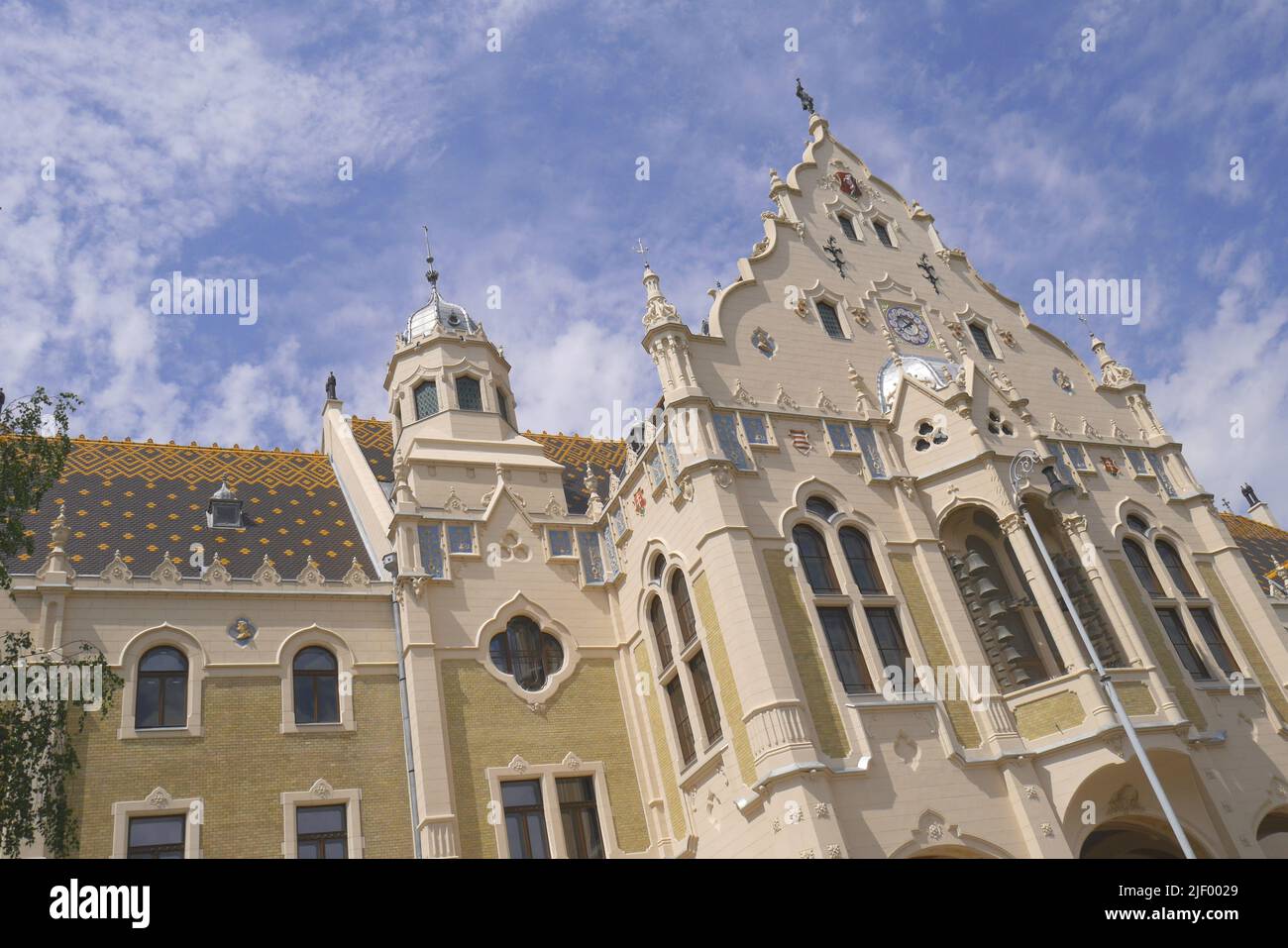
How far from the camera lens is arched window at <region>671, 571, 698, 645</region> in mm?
22359

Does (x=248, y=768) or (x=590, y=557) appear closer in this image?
(x=248, y=768)

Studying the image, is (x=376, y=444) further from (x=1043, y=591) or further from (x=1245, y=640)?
(x=1245, y=640)

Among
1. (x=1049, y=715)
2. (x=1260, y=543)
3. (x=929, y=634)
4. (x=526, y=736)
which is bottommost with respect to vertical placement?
(x=1049, y=715)

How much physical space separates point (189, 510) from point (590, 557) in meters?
10.9

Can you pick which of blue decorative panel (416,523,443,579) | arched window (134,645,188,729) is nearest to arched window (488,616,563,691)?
blue decorative panel (416,523,443,579)

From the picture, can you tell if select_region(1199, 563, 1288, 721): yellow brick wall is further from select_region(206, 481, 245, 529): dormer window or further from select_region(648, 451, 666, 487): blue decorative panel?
select_region(206, 481, 245, 529): dormer window

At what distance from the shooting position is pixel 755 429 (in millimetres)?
23672

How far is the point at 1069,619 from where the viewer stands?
22234mm

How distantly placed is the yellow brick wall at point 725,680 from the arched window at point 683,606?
0.73 m

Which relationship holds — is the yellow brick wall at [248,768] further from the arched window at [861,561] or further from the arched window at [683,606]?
the arched window at [861,561]

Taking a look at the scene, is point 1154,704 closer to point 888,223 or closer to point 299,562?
point 888,223

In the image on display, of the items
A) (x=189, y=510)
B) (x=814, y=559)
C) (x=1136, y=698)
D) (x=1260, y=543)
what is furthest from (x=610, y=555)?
(x=1260, y=543)
